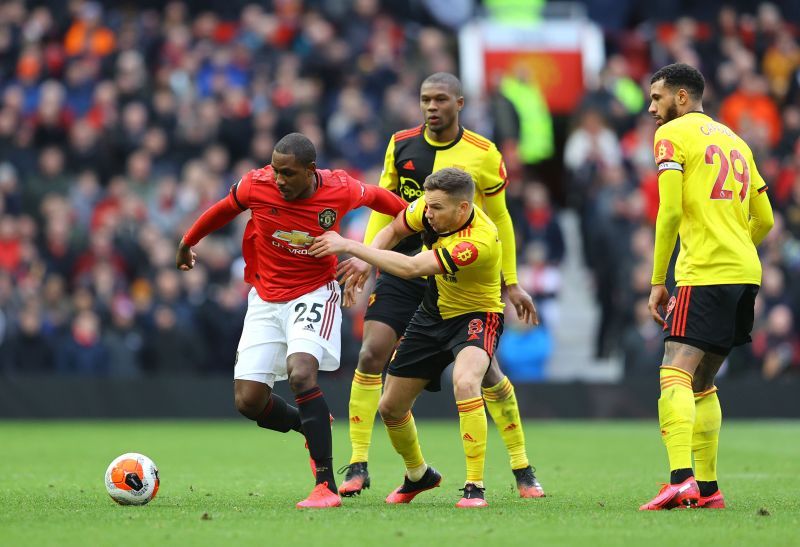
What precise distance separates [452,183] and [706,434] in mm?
2211

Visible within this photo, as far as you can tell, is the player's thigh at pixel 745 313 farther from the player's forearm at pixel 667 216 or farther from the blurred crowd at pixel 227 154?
the blurred crowd at pixel 227 154

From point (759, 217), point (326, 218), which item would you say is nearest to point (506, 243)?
point (326, 218)

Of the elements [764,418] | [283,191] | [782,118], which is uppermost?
[782,118]

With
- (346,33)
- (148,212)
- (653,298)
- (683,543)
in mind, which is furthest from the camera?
(346,33)

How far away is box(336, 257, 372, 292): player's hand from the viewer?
9141mm

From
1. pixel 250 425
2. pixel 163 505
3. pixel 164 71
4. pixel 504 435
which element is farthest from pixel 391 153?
pixel 164 71

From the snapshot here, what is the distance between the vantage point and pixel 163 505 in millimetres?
8773

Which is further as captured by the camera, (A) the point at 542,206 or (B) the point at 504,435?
(A) the point at 542,206

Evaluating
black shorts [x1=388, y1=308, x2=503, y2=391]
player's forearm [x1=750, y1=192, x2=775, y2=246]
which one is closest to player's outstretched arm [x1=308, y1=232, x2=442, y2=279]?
black shorts [x1=388, y1=308, x2=503, y2=391]

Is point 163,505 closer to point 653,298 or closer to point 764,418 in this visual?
point 653,298

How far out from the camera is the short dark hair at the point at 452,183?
894 centimetres

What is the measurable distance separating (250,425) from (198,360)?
48.3 inches

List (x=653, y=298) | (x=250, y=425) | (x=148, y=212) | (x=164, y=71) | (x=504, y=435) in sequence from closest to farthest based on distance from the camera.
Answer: (x=653, y=298) → (x=504, y=435) → (x=250, y=425) → (x=148, y=212) → (x=164, y=71)

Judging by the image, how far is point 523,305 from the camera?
32.1ft
